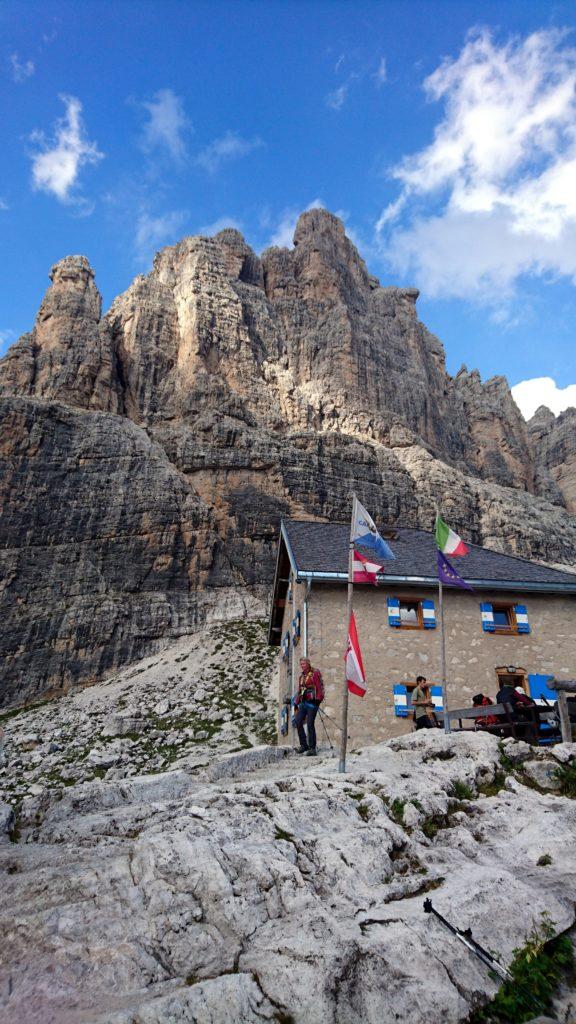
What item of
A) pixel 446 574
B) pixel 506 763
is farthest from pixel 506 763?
pixel 446 574

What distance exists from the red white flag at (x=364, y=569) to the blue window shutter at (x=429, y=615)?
472 cm

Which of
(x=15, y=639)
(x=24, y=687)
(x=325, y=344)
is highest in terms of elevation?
(x=325, y=344)

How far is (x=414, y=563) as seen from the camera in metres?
20.6

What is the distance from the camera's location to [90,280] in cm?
8338

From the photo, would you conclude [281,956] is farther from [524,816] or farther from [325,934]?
[524,816]

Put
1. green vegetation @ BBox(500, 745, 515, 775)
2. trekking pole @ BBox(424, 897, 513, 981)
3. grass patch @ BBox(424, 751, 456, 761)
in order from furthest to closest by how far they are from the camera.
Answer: grass patch @ BBox(424, 751, 456, 761) → green vegetation @ BBox(500, 745, 515, 775) → trekking pole @ BBox(424, 897, 513, 981)

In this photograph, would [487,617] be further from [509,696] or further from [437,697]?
Answer: [509,696]

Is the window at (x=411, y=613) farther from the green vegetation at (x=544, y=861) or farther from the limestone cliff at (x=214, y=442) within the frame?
the limestone cliff at (x=214, y=442)

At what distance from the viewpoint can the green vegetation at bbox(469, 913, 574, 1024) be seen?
5.28m

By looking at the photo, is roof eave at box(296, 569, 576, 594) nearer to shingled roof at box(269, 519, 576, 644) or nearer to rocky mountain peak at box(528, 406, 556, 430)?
shingled roof at box(269, 519, 576, 644)

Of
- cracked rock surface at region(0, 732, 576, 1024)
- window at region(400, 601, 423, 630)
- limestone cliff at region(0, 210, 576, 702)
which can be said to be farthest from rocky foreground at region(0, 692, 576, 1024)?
limestone cliff at region(0, 210, 576, 702)

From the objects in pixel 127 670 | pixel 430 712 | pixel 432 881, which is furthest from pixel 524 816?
pixel 127 670

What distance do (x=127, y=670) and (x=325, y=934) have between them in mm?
45262

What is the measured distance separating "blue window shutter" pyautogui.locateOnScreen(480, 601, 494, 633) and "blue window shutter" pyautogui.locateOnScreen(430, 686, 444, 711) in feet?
8.38
